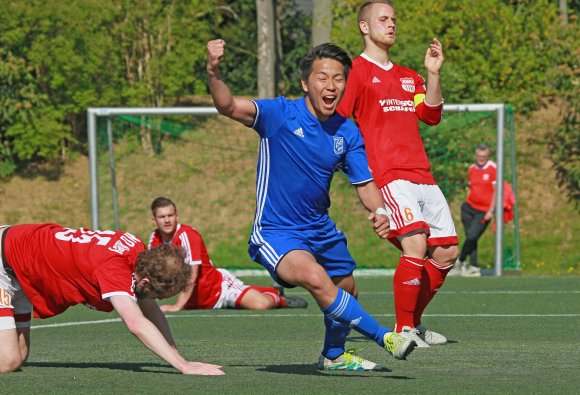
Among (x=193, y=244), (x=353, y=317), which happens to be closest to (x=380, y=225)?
(x=353, y=317)

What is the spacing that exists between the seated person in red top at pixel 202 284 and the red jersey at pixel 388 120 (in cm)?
401

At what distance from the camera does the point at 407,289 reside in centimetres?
975

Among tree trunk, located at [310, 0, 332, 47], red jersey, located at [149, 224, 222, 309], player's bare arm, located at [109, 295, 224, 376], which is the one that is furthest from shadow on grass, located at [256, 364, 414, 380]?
tree trunk, located at [310, 0, 332, 47]

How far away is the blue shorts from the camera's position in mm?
7762

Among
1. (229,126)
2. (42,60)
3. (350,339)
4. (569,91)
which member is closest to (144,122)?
(229,126)

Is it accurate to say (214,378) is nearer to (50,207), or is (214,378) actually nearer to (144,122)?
(144,122)

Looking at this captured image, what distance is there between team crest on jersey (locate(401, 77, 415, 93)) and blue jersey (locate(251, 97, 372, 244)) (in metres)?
2.03

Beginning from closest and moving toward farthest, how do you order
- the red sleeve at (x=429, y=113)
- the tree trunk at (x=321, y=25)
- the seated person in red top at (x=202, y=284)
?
the red sleeve at (x=429, y=113)
the seated person in red top at (x=202, y=284)
the tree trunk at (x=321, y=25)

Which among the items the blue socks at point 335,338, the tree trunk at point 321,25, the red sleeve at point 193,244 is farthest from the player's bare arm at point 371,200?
the tree trunk at point 321,25

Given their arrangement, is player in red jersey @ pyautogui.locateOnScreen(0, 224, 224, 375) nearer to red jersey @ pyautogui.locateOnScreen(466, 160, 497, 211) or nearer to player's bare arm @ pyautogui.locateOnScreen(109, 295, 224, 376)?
player's bare arm @ pyautogui.locateOnScreen(109, 295, 224, 376)

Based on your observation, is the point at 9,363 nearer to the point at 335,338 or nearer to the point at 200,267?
the point at 335,338

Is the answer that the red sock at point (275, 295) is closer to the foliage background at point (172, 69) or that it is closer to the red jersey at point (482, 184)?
the red jersey at point (482, 184)

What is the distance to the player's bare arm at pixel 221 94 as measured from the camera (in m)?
7.29

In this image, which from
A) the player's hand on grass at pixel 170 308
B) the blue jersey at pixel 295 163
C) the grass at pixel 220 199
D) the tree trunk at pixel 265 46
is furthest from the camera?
the tree trunk at pixel 265 46
